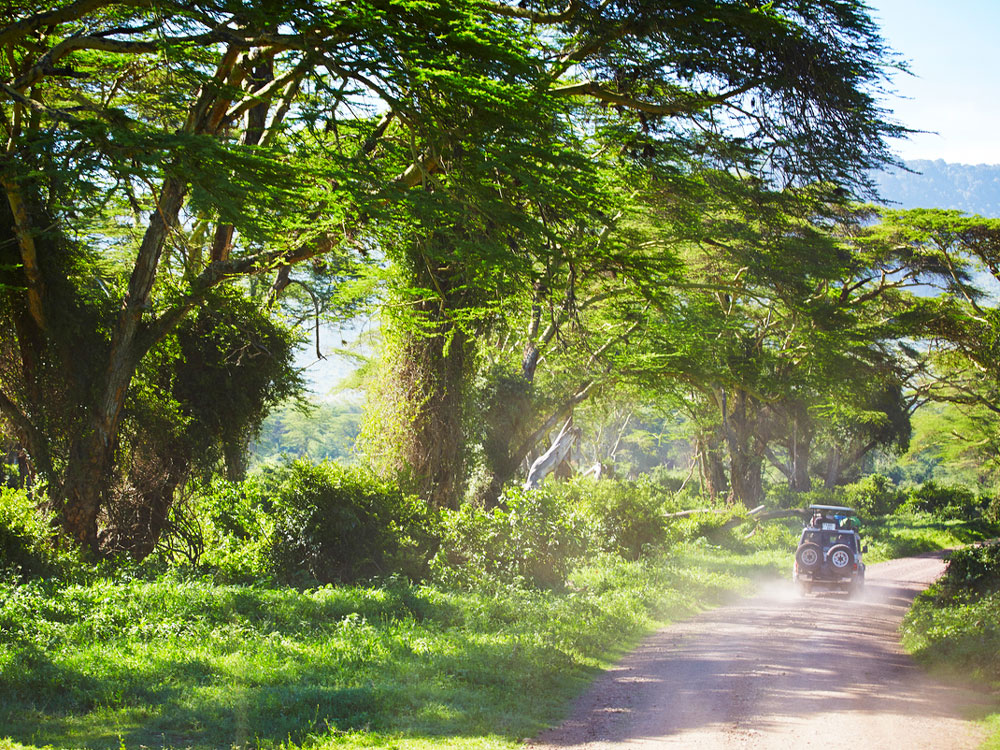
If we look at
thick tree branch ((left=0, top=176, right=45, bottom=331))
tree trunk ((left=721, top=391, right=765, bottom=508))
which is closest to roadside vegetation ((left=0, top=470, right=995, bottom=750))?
thick tree branch ((left=0, top=176, right=45, bottom=331))

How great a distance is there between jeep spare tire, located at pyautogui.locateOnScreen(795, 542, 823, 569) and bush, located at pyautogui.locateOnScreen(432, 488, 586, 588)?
16.5 feet

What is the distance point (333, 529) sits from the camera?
1297 centimetres

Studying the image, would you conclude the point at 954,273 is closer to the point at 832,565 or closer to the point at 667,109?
the point at 832,565

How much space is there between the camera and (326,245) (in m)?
12.4

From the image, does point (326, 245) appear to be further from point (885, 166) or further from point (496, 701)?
point (885, 166)

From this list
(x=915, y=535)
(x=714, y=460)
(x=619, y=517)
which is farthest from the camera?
(x=714, y=460)

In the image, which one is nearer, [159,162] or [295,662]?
[159,162]

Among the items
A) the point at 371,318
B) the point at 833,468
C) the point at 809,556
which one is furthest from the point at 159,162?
the point at 833,468

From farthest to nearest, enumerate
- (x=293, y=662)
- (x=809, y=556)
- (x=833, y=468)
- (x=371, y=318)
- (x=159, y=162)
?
(x=833, y=468)
(x=809, y=556)
(x=371, y=318)
(x=293, y=662)
(x=159, y=162)

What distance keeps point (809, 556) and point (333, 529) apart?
30.9ft

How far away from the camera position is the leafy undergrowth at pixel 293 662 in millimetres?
6145

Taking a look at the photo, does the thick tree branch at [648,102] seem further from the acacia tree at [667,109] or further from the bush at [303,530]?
the bush at [303,530]

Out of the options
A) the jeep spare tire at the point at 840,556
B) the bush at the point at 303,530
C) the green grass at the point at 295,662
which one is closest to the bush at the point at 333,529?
the bush at the point at 303,530

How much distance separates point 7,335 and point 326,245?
5.12 m
